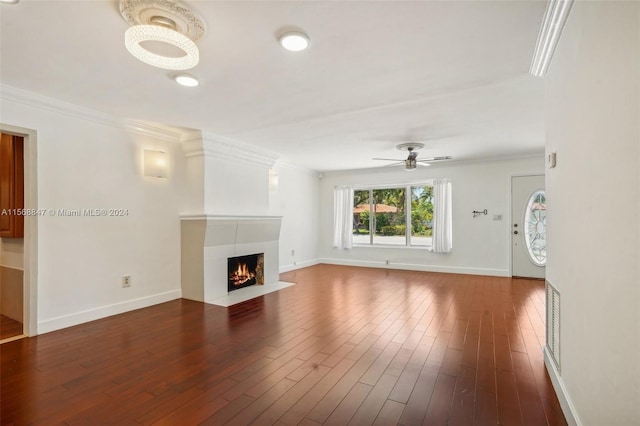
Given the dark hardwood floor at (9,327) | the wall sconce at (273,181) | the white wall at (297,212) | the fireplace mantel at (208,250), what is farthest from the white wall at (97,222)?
the white wall at (297,212)

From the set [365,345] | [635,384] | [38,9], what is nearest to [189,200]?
[38,9]

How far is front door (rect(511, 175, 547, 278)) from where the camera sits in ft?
18.7

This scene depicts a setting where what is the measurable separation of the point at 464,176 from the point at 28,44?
6711mm

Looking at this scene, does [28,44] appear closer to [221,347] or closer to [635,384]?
[221,347]

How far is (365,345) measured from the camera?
9.19ft

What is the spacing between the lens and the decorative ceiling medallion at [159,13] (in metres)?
1.69

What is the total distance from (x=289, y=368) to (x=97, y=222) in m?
2.90

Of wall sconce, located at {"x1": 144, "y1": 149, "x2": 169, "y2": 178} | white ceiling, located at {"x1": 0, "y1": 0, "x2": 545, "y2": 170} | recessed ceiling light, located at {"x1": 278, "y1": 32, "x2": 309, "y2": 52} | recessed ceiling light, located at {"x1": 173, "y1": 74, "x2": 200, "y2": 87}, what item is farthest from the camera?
wall sconce, located at {"x1": 144, "y1": 149, "x2": 169, "y2": 178}

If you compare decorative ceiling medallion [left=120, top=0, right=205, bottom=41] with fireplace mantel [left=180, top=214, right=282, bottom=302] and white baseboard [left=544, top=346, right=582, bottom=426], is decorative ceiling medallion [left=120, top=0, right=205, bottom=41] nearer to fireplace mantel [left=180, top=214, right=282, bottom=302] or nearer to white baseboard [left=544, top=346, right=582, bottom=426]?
fireplace mantel [left=180, top=214, right=282, bottom=302]

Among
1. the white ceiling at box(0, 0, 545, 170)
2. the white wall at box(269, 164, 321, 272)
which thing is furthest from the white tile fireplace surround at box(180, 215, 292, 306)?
the white wall at box(269, 164, 321, 272)

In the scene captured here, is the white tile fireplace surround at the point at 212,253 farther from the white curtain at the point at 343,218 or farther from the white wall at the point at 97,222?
the white curtain at the point at 343,218

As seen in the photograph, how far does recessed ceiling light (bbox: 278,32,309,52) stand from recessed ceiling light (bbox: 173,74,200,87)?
1.02 m

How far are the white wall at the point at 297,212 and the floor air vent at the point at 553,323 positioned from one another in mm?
4854

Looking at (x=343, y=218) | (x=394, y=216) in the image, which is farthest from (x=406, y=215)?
(x=343, y=218)
